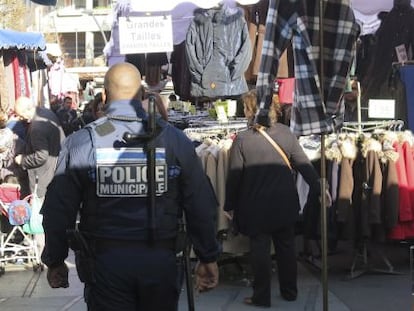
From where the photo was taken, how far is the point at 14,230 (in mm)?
8375

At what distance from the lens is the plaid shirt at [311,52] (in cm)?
475

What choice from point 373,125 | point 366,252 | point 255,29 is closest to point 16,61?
point 255,29

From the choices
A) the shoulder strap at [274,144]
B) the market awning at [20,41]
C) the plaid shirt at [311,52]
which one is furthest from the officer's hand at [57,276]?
the market awning at [20,41]

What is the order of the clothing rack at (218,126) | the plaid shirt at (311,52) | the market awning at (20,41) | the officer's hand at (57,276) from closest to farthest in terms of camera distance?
the officer's hand at (57,276), the plaid shirt at (311,52), the clothing rack at (218,126), the market awning at (20,41)

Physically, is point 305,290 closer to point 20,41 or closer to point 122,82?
point 122,82

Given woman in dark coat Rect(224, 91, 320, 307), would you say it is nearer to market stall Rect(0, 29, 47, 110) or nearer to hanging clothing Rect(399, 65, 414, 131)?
hanging clothing Rect(399, 65, 414, 131)

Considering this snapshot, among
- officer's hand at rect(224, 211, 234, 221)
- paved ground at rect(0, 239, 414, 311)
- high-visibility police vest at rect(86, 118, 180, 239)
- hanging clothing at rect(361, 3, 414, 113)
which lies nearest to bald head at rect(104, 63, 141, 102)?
high-visibility police vest at rect(86, 118, 180, 239)

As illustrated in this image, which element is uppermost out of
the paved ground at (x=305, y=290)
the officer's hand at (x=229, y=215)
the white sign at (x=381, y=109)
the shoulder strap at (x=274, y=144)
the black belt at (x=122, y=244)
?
the white sign at (x=381, y=109)

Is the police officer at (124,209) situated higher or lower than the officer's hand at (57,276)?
higher

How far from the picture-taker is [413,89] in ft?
25.3

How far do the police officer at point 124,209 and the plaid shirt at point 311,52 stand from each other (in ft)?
3.77

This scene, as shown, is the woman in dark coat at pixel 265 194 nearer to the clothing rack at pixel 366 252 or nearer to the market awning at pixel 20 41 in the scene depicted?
the clothing rack at pixel 366 252

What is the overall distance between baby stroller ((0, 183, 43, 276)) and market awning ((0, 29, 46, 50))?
3.13m

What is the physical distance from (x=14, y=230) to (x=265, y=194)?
3.43 m
